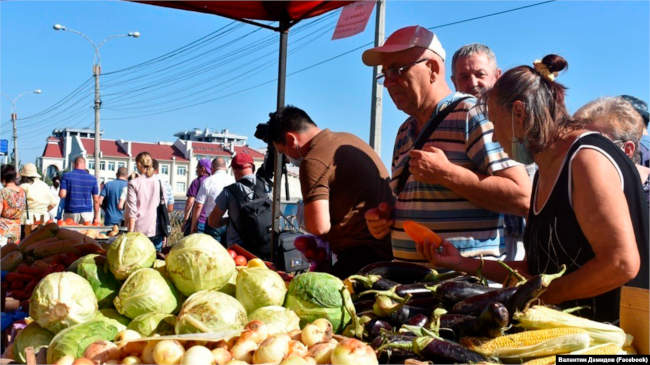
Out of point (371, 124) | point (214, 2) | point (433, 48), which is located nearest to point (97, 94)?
point (371, 124)

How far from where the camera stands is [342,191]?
3334 millimetres

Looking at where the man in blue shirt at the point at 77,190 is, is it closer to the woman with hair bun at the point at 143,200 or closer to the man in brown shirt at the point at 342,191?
the woman with hair bun at the point at 143,200

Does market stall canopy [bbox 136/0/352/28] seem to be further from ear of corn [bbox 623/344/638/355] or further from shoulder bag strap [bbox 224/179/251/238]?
ear of corn [bbox 623/344/638/355]

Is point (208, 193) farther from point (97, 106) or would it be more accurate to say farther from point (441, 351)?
point (97, 106)

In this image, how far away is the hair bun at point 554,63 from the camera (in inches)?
85.3

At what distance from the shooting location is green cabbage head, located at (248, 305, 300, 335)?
1973mm

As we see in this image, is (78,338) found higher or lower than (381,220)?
lower

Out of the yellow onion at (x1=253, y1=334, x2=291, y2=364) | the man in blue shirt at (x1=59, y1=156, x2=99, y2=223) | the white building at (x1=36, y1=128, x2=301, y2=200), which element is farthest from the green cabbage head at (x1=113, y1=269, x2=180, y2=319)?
the white building at (x1=36, y1=128, x2=301, y2=200)

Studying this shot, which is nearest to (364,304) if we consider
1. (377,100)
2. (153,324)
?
(153,324)

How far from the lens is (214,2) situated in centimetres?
Result: 443

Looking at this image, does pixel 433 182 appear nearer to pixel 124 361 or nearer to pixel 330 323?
pixel 330 323

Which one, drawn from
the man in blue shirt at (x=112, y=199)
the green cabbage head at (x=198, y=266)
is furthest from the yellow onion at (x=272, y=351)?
the man in blue shirt at (x=112, y=199)

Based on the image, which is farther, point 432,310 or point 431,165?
point 431,165

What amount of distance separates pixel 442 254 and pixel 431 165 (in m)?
0.40
